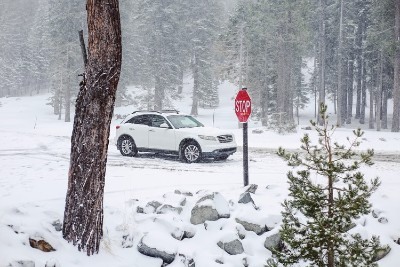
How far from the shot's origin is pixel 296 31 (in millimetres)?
34656

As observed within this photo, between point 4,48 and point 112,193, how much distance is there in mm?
74900

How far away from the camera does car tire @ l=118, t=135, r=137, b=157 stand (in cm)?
1453

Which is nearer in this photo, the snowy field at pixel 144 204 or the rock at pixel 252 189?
the snowy field at pixel 144 204

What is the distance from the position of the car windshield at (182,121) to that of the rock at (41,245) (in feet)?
27.9

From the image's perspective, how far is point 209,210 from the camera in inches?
276

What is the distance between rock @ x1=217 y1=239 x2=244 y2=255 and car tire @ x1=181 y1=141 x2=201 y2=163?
6544 mm

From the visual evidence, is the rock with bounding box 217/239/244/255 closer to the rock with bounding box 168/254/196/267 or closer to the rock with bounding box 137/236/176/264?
the rock with bounding box 168/254/196/267

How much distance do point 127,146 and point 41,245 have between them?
9.35 meters

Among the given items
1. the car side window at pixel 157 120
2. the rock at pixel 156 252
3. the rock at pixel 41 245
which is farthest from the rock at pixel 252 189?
the car side window at pixel 157 120

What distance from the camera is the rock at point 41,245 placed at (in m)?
5.35

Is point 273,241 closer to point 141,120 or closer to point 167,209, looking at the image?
point 167,209

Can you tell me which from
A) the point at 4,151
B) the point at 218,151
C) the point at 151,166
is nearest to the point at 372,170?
the point at 218,151

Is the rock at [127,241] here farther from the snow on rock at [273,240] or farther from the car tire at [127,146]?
the car tire at [127,146]

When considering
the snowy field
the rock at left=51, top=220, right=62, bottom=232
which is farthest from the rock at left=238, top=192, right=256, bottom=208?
the rock at left=51, top=220, right=62, bottom=232
